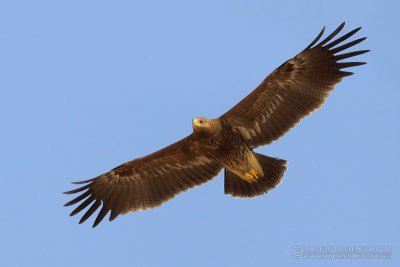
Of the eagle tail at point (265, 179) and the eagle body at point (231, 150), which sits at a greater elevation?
the eagle body at point (231, 150)

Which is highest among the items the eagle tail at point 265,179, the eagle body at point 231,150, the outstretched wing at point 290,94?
the outstretched wing at point 290,94

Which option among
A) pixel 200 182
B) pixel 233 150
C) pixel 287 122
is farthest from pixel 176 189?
pixel 287 122

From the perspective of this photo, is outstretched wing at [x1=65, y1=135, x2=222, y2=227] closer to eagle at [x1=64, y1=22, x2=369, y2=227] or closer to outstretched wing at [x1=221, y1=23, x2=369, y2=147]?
eagle at [x1=64, y1=22, x2=369, y2=227]

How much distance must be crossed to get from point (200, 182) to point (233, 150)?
1140mm

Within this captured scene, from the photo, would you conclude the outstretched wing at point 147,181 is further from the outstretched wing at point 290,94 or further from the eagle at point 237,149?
the outstretched wing at point 290,94

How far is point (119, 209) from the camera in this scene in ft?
57.1

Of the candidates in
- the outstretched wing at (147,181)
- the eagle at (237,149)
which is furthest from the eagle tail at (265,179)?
the outstretched wing at (147,181)

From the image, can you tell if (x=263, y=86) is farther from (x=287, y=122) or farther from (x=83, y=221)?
(x=83, y=221)

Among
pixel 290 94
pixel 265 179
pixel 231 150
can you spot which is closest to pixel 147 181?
pixel 231 150

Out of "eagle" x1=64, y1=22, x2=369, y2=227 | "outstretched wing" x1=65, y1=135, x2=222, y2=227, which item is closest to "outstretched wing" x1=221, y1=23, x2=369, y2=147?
"eagle" x1=64, y1=22, x2=369, y2=227

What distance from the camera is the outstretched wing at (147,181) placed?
17312 millimetres

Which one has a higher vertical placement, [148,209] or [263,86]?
[263,86]

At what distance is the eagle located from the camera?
16.4 metres

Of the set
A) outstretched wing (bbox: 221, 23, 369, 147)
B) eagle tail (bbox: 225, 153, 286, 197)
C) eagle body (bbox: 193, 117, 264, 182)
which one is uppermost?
outstretched wing (bbox: 221, 23, 369, 147)
